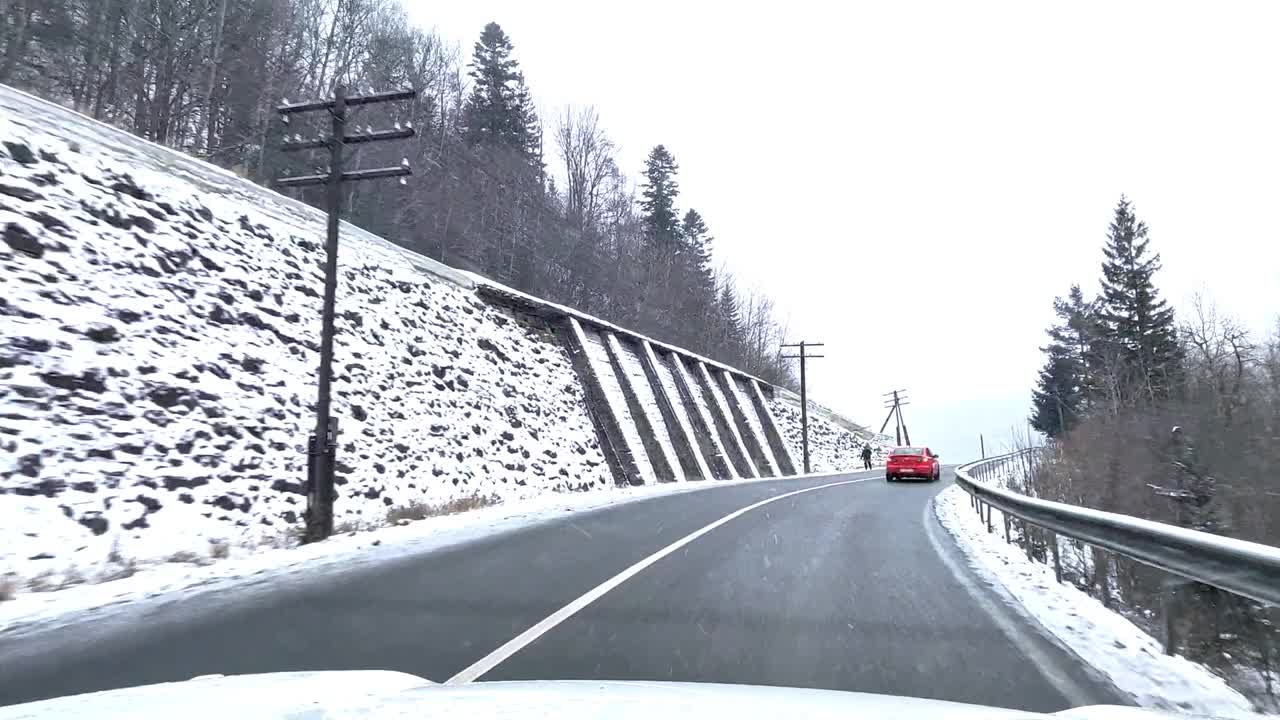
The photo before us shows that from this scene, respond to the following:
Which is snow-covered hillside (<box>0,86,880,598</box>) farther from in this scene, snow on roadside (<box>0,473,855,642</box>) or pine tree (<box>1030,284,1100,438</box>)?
pine tree (<box>1030,284,1100,438</box>)


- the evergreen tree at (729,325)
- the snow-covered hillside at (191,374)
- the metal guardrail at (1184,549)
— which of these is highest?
the evergreen tree at (729,325)

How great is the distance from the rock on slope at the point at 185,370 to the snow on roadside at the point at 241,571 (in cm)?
104

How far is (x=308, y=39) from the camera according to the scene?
30047mm

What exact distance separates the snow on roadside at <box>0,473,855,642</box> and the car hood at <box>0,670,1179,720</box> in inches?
118

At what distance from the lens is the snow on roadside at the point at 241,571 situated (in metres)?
5.80

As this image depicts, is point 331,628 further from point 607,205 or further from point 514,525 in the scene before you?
point 607,205

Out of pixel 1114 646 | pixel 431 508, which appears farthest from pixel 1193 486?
pixel 431 508

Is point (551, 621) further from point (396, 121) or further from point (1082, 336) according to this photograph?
point (1082, 336)

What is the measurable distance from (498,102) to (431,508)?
34890 mm

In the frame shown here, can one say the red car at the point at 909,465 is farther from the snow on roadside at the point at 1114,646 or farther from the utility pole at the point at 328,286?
the utility pole at the point at 328,286

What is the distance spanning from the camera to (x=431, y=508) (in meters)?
13.9

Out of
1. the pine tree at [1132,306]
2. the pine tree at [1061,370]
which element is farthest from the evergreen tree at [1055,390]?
the pine tree at [1132,306]

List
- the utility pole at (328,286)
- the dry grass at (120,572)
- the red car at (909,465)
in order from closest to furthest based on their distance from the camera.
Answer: the dry grass at (120,572) → the utility pole at (328,286) → the red car at (909,465)

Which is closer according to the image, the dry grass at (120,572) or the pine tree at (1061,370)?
the dry grass at (120,572)
